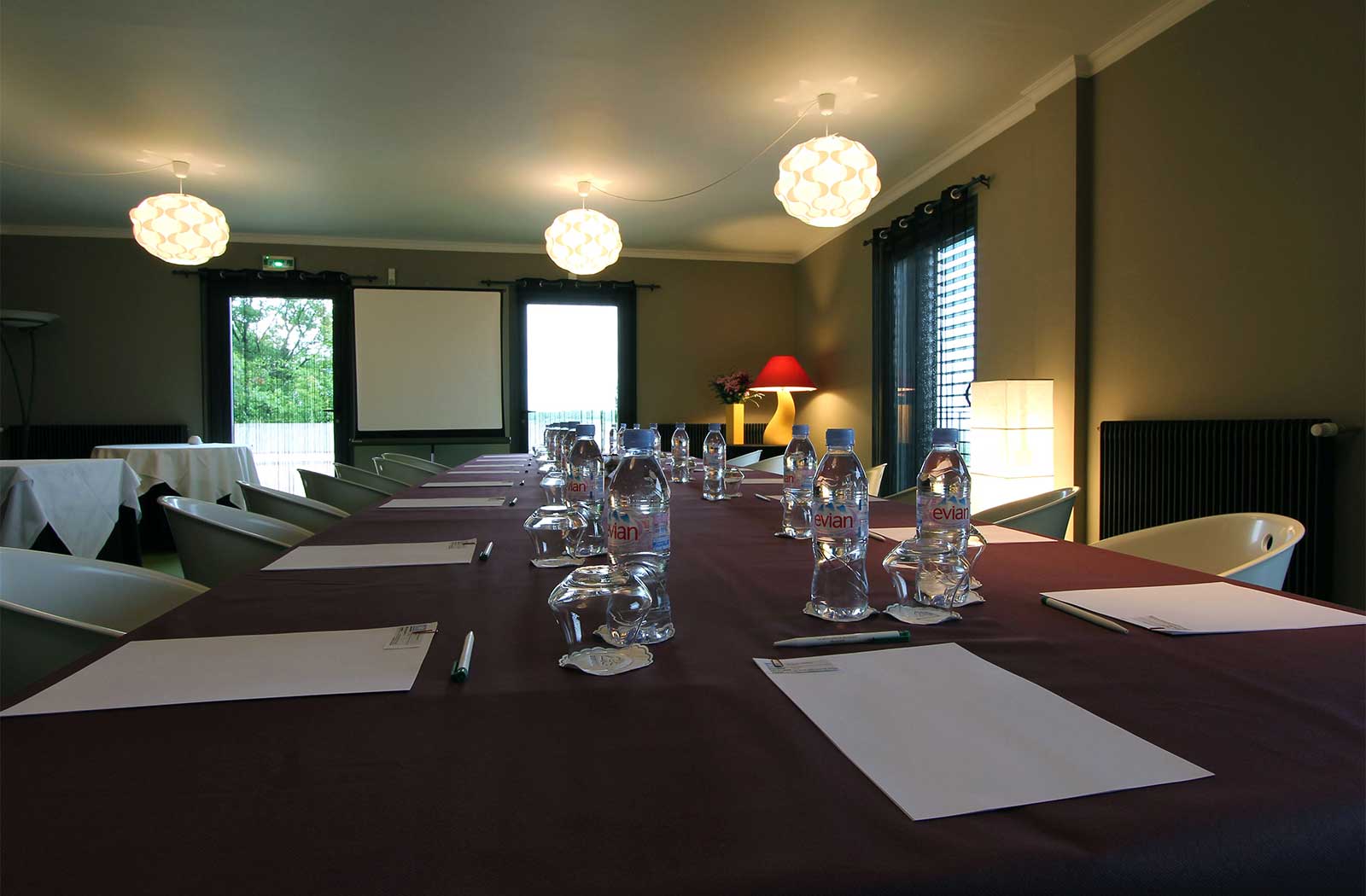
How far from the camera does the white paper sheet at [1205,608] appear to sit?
2.80 ft

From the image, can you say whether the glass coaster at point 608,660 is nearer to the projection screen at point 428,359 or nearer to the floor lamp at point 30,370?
the projection screen at point 428,359

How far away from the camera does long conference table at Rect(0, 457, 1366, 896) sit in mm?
398

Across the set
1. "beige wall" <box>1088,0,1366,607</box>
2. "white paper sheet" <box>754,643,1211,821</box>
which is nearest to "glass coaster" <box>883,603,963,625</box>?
"white paper sheet" <box>754,643,1211,821</box>

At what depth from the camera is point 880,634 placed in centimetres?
81

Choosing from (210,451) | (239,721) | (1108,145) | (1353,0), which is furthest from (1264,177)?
(210,451)

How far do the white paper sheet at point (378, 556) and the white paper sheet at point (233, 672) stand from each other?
0.42 meters

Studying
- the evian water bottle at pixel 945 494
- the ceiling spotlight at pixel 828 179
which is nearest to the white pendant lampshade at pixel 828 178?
the ceiling spotlight at pixel 828 179

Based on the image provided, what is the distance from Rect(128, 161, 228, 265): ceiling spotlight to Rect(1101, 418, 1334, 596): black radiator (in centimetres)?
527

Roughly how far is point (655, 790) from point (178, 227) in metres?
5.11

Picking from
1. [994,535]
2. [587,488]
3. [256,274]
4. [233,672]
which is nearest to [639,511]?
[233,672]

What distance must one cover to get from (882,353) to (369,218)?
4.51 meters

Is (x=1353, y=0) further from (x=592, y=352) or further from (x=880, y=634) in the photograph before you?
(x=592, y=352)

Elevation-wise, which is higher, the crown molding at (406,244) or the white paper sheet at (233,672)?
the crown molding at (406,244)

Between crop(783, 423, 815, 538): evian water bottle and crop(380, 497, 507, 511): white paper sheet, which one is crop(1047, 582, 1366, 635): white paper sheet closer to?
crop(783, 423, 815, 538): evian water bottle
